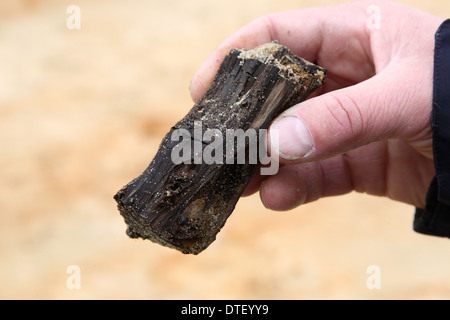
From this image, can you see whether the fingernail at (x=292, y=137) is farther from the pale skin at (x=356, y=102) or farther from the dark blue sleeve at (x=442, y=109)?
the dark blue sleeve at (x=442, y=109)

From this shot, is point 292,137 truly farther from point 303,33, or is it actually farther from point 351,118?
point 303,33

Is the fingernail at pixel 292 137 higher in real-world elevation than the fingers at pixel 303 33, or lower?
lower

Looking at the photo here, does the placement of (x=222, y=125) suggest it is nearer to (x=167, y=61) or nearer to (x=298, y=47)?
(x=298, y=47)

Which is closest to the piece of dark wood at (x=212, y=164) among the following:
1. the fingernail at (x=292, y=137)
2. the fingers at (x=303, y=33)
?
the fingernail at (x=292, y=137)

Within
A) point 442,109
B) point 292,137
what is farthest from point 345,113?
point 442,109

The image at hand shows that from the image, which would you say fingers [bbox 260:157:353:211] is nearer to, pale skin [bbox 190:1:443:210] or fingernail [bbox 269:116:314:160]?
pale skin [bbox 190:1:443:210]

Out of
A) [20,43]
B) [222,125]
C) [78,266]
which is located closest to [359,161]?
[222,125]
